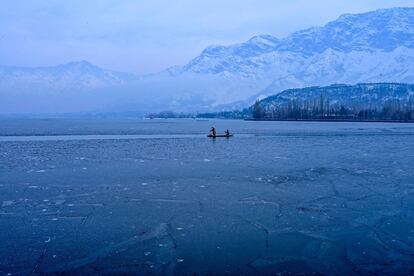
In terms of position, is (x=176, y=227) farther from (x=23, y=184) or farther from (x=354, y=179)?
(x=354, y=179)

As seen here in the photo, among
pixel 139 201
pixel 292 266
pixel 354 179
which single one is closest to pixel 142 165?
pixel 139 201

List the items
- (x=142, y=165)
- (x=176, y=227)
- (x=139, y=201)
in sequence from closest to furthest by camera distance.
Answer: (x=176, y=227) → (x=139, y=201) → (x=142, y=165)

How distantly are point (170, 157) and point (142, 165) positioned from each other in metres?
5.67

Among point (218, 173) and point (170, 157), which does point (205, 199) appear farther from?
point (170, 157)

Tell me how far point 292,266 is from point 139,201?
30.1 feet

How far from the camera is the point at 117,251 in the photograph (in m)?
12.0

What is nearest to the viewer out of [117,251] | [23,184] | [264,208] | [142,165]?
[117,251]

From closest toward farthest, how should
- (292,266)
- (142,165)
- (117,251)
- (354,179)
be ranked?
1. (292,266)
2. (117,251)
3. (354,179)
4. (142,165)

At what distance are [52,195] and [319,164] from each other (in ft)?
65.8

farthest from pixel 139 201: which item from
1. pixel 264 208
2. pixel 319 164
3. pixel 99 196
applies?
pixel 319 164

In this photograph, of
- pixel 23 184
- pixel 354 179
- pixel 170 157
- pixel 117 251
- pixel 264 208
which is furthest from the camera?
pixel 170 157

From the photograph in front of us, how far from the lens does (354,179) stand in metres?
23.7

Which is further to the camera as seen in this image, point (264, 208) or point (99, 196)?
point (99, 196)

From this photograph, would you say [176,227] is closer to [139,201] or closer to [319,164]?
[139,201]
